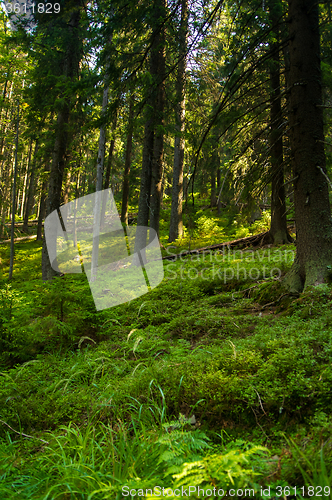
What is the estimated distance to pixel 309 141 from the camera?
13.5 feet

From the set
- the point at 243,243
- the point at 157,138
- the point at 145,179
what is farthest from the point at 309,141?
the point at 157,138

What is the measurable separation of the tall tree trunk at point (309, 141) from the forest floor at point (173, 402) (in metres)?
0.80

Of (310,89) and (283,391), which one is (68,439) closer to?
(283,391)

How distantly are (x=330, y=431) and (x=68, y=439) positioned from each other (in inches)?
78.3

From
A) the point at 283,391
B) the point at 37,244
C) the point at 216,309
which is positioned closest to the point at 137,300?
the point at 216,309

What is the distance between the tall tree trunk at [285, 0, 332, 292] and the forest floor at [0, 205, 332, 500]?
80cm

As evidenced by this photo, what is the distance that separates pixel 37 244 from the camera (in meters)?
19.6

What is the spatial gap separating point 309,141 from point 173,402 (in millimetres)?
4000

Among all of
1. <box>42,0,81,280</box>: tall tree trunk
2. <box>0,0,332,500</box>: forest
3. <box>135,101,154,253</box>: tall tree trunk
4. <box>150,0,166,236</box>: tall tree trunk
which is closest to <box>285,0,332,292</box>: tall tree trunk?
<box>0,0,332,500</box>: forest

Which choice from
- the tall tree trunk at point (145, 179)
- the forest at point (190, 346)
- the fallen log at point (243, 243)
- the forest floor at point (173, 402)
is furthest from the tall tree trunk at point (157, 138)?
the forest floor at point (173, 402)

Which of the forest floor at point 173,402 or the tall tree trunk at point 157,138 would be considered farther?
the tall tree trunk at point 157,138

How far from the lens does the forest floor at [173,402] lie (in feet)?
5.37

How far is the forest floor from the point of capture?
1638 millimetres

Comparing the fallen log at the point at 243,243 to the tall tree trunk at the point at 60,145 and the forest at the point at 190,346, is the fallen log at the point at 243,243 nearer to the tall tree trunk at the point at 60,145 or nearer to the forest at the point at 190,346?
the forest at the point at 190,346
